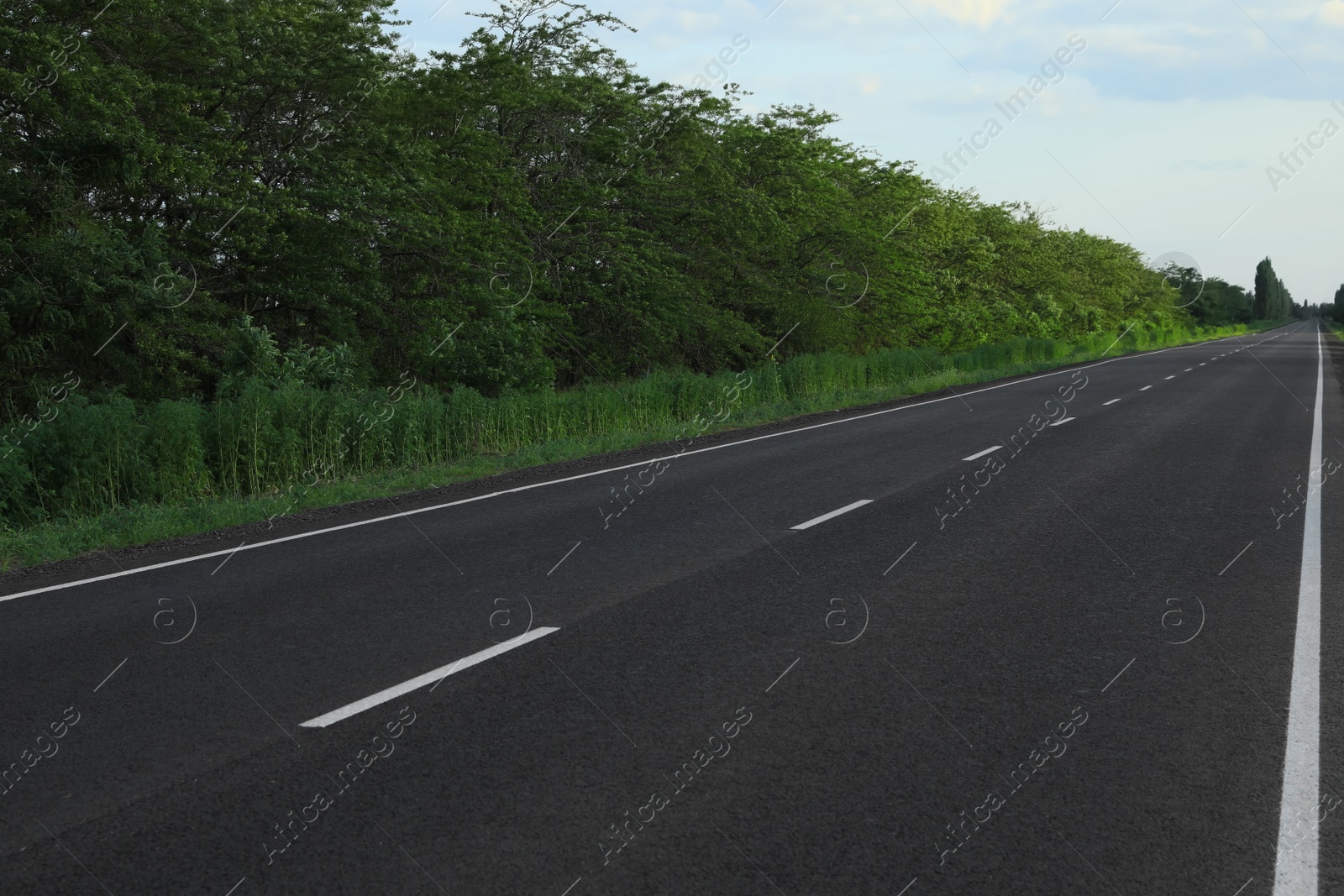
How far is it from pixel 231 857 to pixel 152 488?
9.16 metres

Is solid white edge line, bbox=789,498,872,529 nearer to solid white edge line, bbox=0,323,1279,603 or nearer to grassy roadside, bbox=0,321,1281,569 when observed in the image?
solid white edge line, bbox=0,323,1279,603

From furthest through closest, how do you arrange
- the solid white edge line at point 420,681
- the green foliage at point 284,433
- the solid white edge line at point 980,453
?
the solid white edge line at point 980,453
the green foliage at point 284,433
the solid white edge line at point 420,681

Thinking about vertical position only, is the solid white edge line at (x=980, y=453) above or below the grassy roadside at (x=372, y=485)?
below

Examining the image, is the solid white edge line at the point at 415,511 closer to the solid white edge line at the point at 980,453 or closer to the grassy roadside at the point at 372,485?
the grassy roadside at the point at 372,485

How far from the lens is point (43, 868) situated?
364 cm

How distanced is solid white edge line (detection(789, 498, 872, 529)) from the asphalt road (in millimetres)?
153

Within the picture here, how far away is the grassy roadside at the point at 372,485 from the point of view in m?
9.57

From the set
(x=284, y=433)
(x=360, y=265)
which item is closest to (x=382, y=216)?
(x=360, y=265)

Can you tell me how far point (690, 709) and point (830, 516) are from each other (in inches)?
223

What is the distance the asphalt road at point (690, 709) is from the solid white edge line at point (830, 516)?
0.15m

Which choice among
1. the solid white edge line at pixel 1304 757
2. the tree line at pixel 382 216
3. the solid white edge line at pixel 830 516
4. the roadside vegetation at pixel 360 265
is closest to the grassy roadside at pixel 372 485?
the roadside vegetation at pixel 360 265

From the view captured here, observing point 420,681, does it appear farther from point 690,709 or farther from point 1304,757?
point 1304,757

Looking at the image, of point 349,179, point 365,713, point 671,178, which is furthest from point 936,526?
point 671,178

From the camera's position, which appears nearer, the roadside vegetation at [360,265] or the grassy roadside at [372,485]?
the grassy roadside at [372,485]
